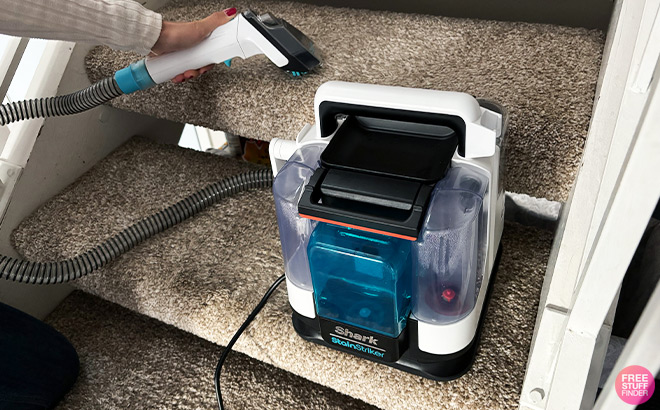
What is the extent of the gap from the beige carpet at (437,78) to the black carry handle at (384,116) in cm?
26

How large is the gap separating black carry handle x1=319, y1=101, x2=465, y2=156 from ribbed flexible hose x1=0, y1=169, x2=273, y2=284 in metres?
0.46

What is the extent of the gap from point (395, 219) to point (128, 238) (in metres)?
0.63

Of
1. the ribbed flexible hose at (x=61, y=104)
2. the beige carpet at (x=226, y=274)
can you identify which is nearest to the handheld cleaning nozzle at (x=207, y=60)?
the ribbed flexible hose at (x=61, y=104)

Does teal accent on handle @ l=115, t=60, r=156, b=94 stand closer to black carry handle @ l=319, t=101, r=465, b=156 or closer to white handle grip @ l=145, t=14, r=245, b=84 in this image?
white handle grip @ l=145, t=14, r=245, b=84

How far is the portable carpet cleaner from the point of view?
60 centimetres

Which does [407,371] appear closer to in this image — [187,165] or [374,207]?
[374,207]

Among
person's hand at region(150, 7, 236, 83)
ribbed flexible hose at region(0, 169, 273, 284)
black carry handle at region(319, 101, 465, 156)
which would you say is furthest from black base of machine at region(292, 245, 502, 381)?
person's hand at region(150, 7, 236, 83)

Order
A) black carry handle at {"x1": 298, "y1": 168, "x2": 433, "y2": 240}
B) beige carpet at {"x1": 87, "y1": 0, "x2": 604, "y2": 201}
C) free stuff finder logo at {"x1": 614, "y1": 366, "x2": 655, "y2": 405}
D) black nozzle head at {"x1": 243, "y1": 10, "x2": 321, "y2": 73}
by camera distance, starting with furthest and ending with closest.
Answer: black nozzle head at {"x1": 243, "y1": 10, "x2": 321, "y2": 73}, beige carpet at {"x1": 87, "y1": 0, "x2": 604, "y2": 201}, black carry handle at {"x1": 298, "y1": 168, "x2": 433, "y2": 240}, free stuff finder logo at {"x1": 614, "y1": 366, "x2": 655, "y2": 405}

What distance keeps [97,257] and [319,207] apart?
574 mm

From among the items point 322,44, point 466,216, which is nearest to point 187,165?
point 322,44

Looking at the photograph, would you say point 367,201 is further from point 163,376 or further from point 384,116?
point 163,376

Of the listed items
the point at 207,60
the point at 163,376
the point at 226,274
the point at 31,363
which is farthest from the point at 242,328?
the point at 207,60

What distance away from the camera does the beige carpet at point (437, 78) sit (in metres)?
0.83

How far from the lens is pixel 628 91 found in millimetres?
394
